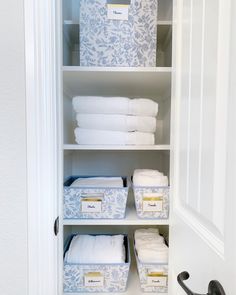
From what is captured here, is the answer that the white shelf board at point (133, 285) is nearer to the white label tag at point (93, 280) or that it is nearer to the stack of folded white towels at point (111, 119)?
the white label tag at point (93, 280)

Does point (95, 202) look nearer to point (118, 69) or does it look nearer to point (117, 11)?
point (118, 69)

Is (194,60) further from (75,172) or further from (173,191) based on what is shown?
(75,172)

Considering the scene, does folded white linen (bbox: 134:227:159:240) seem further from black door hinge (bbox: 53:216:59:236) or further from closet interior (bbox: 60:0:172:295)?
black door hinge (bbox: 53:216:59:236)

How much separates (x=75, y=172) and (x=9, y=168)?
0.66 meters

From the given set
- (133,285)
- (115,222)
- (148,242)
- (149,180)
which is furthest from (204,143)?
(133,285)

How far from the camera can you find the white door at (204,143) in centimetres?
43

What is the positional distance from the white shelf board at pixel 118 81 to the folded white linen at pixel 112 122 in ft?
0.56

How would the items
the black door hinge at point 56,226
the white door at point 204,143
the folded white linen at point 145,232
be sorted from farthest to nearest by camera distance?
the folded white linen at point 145,232 < the black door hinge at point 56,226 < the white door at point 204,143

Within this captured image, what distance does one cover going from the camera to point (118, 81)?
102cm

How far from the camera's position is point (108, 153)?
1.30m

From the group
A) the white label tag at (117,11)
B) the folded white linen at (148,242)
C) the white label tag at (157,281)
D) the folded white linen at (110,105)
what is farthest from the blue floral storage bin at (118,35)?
the white label tag at (157,281)

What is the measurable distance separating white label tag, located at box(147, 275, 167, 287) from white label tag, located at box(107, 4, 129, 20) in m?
1.08

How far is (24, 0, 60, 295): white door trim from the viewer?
0.64 meters

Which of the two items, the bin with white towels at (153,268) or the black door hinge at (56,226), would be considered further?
the bin with white towels at (153,268)
